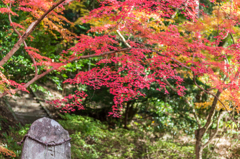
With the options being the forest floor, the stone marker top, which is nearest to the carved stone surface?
the stone marker top

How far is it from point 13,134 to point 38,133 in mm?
3247

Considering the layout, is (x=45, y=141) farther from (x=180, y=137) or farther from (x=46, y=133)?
(x=180, y=137)

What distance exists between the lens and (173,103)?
6.80m

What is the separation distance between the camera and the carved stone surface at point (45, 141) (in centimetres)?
173

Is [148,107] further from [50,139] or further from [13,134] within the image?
[50,139]

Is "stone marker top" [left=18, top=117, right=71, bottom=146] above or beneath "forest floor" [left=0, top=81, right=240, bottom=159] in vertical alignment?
above

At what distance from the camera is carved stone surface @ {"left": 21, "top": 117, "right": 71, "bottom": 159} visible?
173cm

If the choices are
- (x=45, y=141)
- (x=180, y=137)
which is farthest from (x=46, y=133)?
(x=180, y=137)

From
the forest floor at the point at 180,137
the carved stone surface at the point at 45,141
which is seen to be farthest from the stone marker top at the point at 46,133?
the forest floor at the point at 180,137

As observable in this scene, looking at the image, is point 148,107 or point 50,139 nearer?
point 50,139

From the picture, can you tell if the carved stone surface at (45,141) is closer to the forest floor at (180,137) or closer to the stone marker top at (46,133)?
the stone marker top at (46,133)

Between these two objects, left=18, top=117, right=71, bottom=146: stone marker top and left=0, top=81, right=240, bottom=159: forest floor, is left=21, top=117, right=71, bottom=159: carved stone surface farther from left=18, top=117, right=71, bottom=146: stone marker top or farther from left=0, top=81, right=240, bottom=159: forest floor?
left=0, top=81, right=240, bottom=159: forest floor

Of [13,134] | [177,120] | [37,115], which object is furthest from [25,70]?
[177,120]

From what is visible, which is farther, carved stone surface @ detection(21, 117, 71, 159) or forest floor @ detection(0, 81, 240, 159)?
forest floor @ detection(0, 81, 240, 159)
